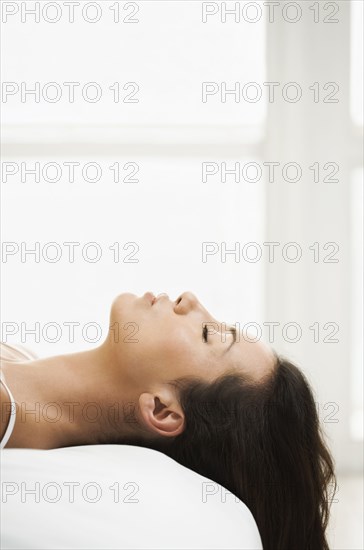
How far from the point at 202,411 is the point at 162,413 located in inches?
3.8

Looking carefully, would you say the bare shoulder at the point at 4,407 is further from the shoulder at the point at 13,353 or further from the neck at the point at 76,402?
the shoulder at the point at 13,353

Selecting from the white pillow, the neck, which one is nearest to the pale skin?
the neck

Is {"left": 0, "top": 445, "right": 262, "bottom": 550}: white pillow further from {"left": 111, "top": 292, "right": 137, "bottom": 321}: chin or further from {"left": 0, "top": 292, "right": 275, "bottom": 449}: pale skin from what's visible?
{"left": 111, "top": 292, "right": 137, "bottom": 321}: chin

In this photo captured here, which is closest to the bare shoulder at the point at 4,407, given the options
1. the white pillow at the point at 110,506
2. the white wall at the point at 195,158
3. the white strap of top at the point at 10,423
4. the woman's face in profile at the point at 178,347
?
the white strap of top at the point at 10,423

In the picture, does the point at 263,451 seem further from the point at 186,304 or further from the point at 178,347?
the point at 186,304

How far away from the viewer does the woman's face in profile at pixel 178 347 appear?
1.64 meters

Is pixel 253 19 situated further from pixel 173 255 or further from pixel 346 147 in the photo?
pixel 173 255

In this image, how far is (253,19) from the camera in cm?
317

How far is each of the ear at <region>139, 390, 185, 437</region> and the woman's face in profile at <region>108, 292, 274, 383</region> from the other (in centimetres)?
4

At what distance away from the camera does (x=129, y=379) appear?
65.4 inches

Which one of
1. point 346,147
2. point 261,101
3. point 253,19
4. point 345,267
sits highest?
point 253,19

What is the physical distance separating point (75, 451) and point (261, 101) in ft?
7.18

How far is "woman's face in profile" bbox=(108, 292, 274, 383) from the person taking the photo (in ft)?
5.38

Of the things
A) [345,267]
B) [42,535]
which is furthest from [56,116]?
[42,535]
